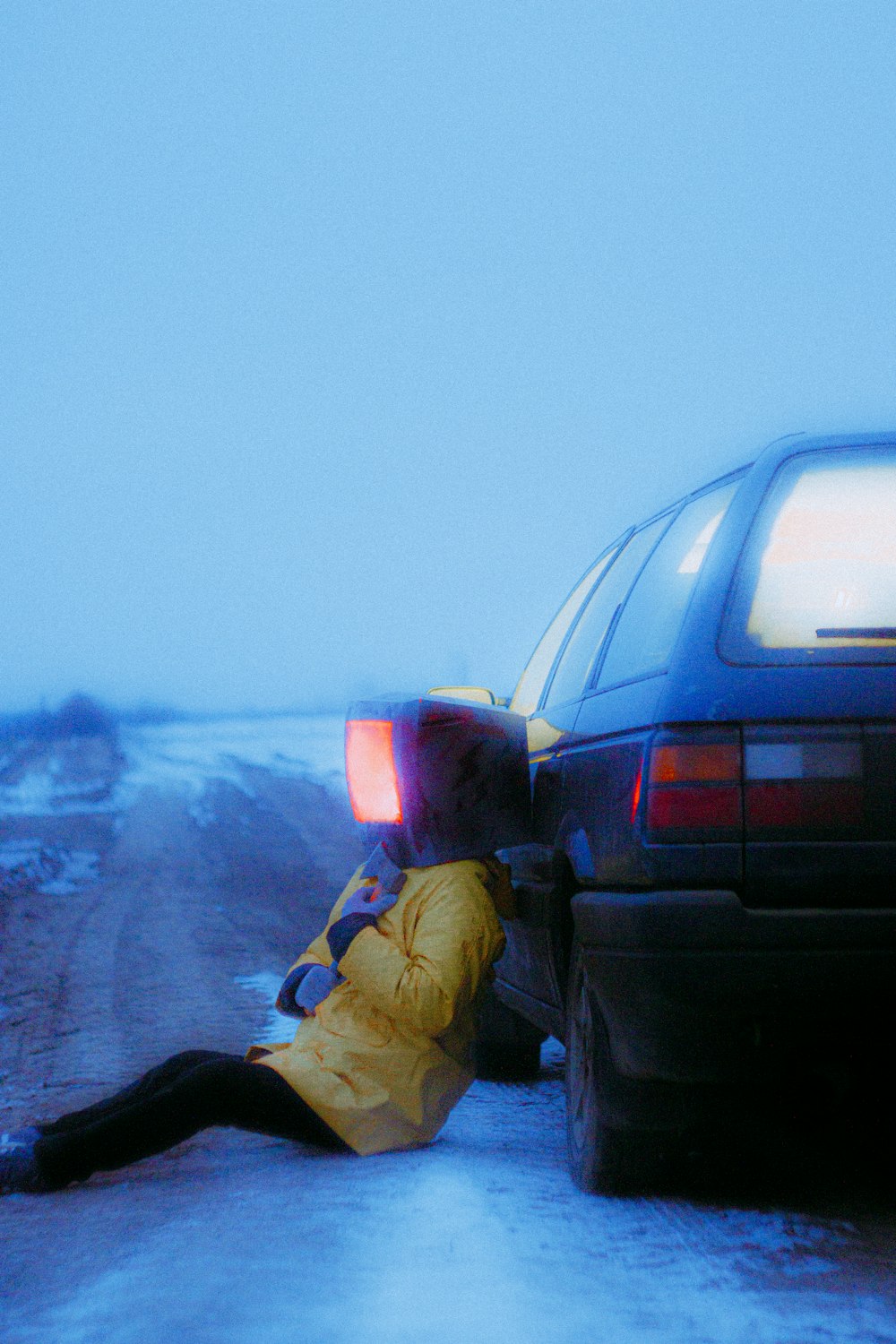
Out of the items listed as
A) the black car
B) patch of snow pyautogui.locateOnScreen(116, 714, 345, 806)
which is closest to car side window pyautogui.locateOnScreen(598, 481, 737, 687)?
the black car

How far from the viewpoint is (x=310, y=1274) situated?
3.11 metres

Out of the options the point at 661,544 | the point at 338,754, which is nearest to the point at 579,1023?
the point at 661,544

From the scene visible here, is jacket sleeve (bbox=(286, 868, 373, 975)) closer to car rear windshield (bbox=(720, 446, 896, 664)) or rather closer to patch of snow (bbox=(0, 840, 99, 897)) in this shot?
car rear windshield (bbox=(720, 446, 896, 664))

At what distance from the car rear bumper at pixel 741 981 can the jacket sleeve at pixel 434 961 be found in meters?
0.75

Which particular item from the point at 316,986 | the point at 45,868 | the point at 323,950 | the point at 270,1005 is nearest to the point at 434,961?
the point at 316,986

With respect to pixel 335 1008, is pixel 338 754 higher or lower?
lower

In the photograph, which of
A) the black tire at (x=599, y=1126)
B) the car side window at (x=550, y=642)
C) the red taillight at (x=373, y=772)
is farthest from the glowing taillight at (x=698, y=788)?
the car side window at (x=550, y=642)

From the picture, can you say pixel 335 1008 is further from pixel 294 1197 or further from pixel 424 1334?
pixel 424 1334

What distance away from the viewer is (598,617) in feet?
15.6

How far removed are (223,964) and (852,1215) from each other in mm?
7075

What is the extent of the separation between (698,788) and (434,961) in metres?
1.10

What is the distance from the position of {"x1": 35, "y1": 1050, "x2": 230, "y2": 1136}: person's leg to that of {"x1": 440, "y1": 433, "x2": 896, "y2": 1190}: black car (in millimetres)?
1176

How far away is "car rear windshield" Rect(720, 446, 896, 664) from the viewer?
3.21 m

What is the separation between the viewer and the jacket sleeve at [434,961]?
3.87 metres
